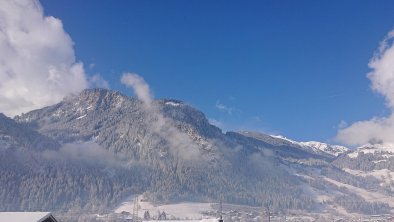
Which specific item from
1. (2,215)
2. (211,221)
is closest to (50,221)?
(2,215)

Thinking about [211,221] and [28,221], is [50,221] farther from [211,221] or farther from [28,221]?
[211,221]

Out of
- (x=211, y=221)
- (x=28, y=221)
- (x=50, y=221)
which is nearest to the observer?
(x=28, y=221)

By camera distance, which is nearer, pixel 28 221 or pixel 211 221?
pixel 28 221

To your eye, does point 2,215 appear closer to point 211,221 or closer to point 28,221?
point 28,221

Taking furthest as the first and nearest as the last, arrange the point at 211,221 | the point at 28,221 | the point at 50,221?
the point at 211,221
the point at 50,221
the point at 28,221

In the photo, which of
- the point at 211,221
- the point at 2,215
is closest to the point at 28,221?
the point at 2,215

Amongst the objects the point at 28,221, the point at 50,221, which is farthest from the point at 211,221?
the point at 28,221

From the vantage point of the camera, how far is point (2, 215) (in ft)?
205

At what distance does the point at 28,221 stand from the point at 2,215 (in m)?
4.69

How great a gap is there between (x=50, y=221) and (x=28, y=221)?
713 centimetres

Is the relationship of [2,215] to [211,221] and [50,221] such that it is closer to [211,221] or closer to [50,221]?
[50,221]

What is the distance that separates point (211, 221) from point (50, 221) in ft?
107

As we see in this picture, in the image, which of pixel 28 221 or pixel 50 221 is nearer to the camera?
pixel 28 221

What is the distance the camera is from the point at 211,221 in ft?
297
